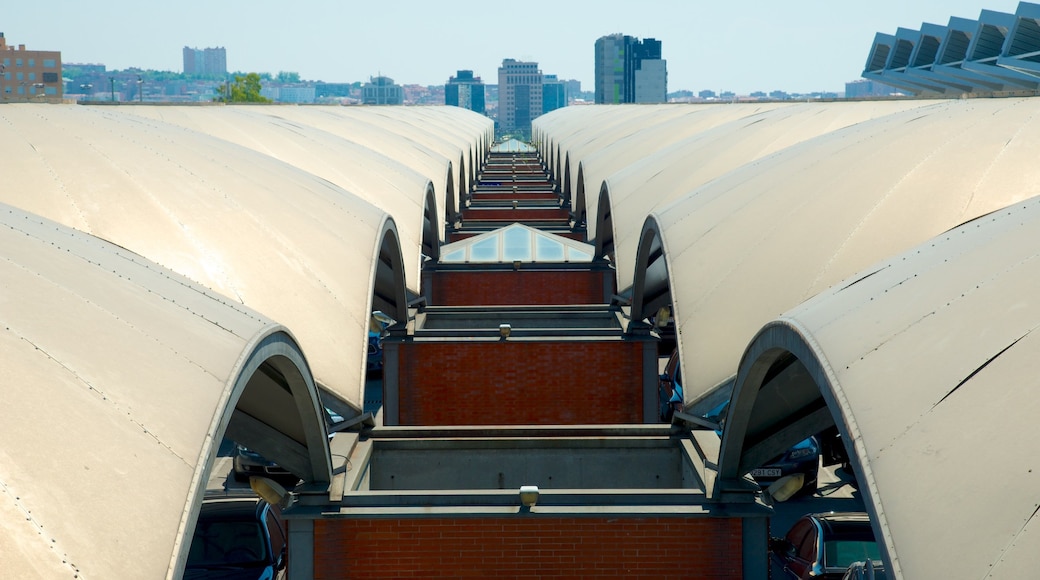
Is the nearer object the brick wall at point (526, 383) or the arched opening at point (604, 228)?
the brick wall at point (526, 383)

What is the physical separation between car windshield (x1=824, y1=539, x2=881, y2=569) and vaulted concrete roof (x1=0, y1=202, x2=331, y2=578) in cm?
750

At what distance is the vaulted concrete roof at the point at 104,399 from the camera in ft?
16.2

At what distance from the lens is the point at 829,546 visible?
12.9 metres

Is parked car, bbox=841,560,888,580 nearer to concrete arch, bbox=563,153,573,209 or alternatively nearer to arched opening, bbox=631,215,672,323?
arched opening, bbox=631,215,672,323

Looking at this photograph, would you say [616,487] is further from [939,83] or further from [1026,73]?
[939,83]

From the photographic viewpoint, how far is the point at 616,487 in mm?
12172

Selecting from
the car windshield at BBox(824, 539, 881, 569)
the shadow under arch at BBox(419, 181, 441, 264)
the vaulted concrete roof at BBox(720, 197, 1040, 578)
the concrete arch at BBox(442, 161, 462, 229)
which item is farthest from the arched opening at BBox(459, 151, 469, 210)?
the vaulted concrete roof at BBox(720, 197, 1040, 578)

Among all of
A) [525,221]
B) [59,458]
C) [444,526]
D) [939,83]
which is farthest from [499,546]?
[939,83]

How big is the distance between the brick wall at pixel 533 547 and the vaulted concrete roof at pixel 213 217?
79.4 inches

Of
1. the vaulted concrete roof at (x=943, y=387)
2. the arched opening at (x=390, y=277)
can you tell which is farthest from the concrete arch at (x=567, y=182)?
the vaulted concrete roof at (x=943, y=387)

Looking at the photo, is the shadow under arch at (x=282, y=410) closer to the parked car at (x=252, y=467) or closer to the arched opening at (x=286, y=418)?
the arched opening at (x=286, y=418)

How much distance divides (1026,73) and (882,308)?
41.8 m

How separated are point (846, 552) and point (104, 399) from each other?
970cm

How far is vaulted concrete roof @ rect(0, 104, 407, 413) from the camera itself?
40.3ft
